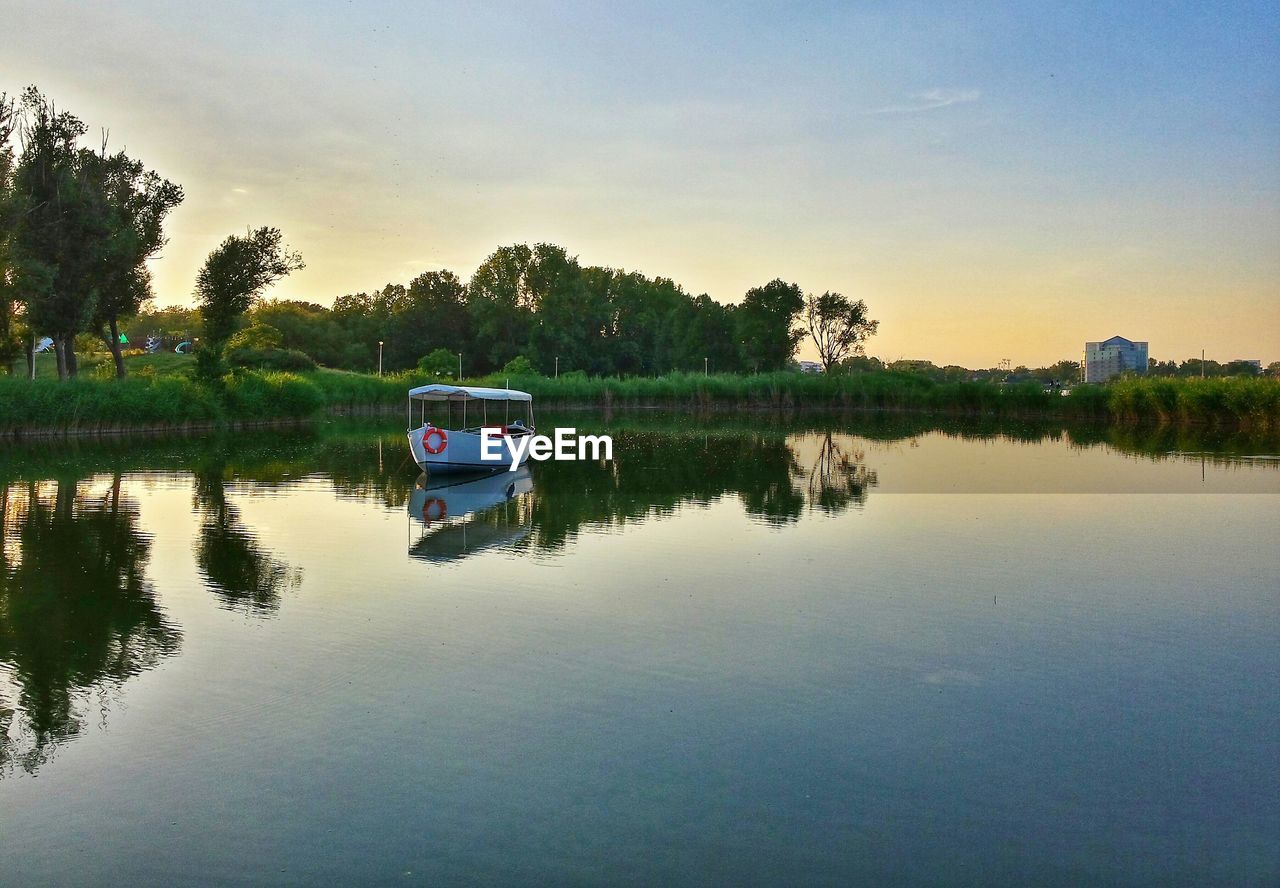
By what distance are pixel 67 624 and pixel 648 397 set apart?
59459mm

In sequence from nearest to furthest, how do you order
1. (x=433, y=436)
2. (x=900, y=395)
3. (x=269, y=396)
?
(x=433, y=436)
(x=269, y=396)
(x=900, y=395)

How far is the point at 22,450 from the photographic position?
3047cm

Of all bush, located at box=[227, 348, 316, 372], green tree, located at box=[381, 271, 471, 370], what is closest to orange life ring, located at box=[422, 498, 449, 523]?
bush, located at box=[227, 348, 316, 372]

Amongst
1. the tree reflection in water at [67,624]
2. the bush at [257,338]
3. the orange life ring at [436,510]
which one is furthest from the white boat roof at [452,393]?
the bush at [257,338]

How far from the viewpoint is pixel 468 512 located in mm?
17891

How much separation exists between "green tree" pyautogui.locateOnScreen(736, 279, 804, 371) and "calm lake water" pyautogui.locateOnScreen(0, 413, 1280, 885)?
81.5 metres

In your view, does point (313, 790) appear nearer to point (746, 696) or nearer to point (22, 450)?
point (746, 696)

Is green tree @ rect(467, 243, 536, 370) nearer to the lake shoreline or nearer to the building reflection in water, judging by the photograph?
the lake shoreline

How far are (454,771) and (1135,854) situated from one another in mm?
3757

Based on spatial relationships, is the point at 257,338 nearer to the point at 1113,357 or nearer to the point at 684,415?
the point at 684,415

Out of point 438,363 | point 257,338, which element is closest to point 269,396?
point 257,338

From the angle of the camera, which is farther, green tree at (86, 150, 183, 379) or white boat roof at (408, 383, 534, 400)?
green tree at (86, 150, 183, 379)

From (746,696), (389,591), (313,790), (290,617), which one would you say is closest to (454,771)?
(313,790)

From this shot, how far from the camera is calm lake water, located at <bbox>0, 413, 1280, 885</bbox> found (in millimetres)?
5141
